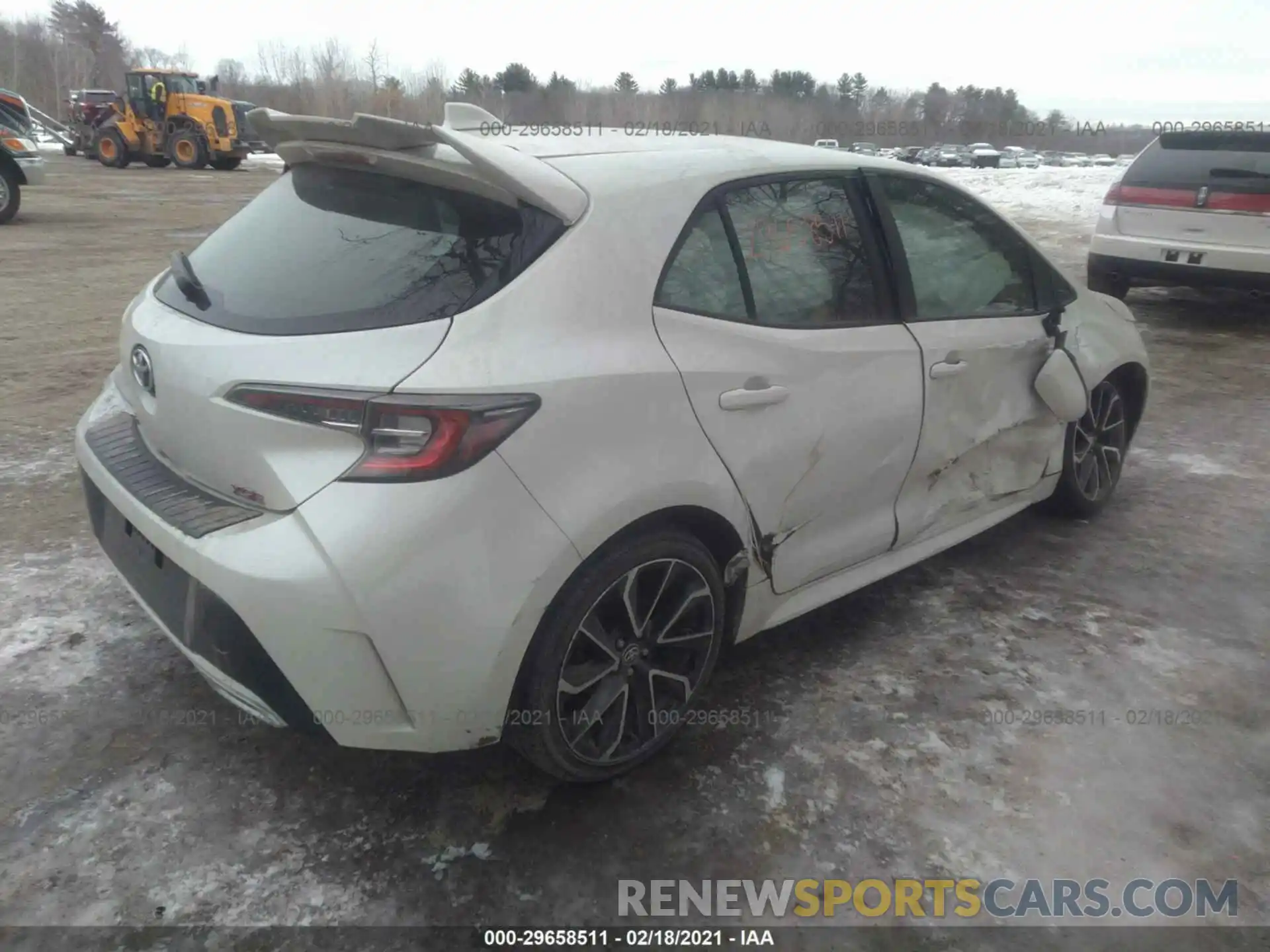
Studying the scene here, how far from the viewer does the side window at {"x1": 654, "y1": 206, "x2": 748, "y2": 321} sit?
2.44 metres

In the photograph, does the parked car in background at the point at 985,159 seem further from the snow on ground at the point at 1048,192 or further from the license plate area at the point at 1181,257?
the license plate area at the point at 1181,257

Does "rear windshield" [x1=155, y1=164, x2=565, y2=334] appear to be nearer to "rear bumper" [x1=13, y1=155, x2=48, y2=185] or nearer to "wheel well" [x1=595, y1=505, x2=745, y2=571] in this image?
"wheel well" [x1=595, y1=505, x2=745, y2=571]

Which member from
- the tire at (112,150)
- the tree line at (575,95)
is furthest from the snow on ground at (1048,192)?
the tire at (112,150)

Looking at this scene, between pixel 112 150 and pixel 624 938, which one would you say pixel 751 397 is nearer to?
pixel 624 938

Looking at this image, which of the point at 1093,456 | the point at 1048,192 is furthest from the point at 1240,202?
the point at 1048,192

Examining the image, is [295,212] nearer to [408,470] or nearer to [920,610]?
[408,470]

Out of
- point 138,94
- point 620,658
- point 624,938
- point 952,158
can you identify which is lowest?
point 624,938

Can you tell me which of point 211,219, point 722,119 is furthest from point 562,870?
point 722,119

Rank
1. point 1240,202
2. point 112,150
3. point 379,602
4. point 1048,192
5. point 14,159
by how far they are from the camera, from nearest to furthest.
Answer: point 379,602, point 1240,202, point 14,159, point 1048,192, point 112,150

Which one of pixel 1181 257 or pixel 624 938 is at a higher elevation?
pixel 1181 257

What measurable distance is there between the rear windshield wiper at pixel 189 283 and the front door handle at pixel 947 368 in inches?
85.9

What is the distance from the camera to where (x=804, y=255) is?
9.28 feet

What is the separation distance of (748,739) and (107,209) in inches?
646

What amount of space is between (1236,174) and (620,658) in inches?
289
